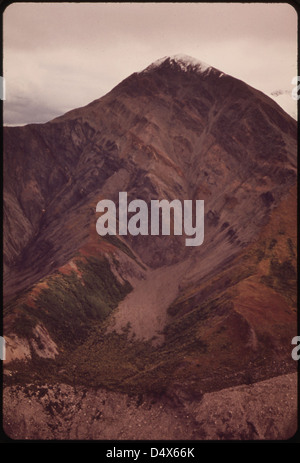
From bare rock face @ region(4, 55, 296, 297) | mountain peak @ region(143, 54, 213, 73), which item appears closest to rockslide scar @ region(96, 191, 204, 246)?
bare rock face @ region(4, 55, 296, 297)

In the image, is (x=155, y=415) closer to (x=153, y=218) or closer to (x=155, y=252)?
(x=155, y=252)

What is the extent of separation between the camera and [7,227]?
115 metres

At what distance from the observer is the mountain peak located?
13850cm

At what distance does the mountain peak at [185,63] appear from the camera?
454ft

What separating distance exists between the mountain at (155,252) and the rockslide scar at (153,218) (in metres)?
1.72

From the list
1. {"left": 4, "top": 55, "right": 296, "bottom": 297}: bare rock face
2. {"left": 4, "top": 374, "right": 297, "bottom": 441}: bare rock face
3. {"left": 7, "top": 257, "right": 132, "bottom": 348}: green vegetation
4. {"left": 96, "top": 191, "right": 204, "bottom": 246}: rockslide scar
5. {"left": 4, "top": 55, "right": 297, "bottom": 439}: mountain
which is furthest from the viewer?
{"left": 96, "top": 191, "right": 204, "bottom": 246}: rockslide scar

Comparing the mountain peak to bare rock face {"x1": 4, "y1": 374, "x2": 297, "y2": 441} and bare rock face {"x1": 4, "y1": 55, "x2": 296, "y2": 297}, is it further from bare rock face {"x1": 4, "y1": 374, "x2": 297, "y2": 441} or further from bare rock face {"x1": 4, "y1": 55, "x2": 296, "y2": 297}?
bare rock face {"x1": 4, "y1": 374, "x2": 297, "y2": 441}

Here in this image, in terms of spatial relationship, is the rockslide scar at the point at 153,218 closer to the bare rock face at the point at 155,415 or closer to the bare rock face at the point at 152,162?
the bare rock face at the point at 152,162

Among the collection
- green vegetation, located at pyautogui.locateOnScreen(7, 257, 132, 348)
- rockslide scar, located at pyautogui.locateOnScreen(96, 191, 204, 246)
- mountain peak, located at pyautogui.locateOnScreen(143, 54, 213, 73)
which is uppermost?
mountain peak, located at pyautogui.locateOnScreen(143, 54, 213, 73)

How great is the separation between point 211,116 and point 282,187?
129 ft

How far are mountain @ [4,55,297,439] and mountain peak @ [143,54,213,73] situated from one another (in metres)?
0.43

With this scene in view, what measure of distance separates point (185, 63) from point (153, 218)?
46508 mm

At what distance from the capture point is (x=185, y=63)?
140 meters
